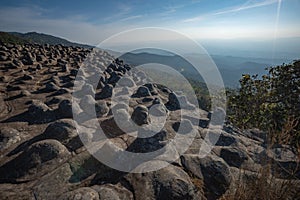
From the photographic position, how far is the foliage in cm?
980

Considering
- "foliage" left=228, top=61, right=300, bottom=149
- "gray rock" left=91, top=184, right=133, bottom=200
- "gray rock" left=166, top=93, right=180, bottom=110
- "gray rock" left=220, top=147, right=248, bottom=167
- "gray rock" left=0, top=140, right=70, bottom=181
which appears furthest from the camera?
"gray rock" left=166, top=93, right=180, bottom=110

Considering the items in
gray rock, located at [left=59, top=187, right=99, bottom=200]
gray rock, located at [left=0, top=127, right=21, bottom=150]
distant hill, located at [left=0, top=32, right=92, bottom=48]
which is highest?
distant hill, located at [left=0, top=32, right=92, bottom=48]

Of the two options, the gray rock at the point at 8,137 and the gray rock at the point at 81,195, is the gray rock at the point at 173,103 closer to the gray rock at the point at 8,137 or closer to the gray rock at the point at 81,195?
the gray rock at the point at 8,137

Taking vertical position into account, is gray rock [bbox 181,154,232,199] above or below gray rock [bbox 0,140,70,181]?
below

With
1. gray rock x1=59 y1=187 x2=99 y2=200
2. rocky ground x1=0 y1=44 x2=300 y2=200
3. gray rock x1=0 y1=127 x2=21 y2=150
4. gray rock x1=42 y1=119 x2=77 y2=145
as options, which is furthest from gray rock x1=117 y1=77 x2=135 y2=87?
gray rock x1=59 y1=187 x2=99 y2=200

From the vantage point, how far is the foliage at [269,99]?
32.2ft

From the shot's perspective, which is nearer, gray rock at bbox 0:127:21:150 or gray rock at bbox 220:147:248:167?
gray rock at bbox 0:127:21:150

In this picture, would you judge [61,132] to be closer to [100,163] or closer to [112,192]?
[100,163]

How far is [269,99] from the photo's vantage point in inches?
417

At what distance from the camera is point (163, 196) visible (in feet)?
18.6

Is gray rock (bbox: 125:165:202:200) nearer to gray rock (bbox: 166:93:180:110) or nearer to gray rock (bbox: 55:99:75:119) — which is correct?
gray rock (bbox: 55:99:75:119)

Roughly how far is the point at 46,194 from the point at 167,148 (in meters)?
3.96

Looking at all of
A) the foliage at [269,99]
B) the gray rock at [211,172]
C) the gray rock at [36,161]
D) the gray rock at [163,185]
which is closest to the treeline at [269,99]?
the foliage at [269,99]

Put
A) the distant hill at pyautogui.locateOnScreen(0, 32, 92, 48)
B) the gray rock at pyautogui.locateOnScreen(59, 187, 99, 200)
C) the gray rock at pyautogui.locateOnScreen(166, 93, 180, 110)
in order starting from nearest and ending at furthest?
the gray rock at pyautogui.locateOnScreen(59, 187, 99, 200)
the gray rock at pyautogui.locateOnScreen(166, 93, 180, 110)
the distant hill at pyautogui.locateOnScreen(0, 32, 92, 48)
